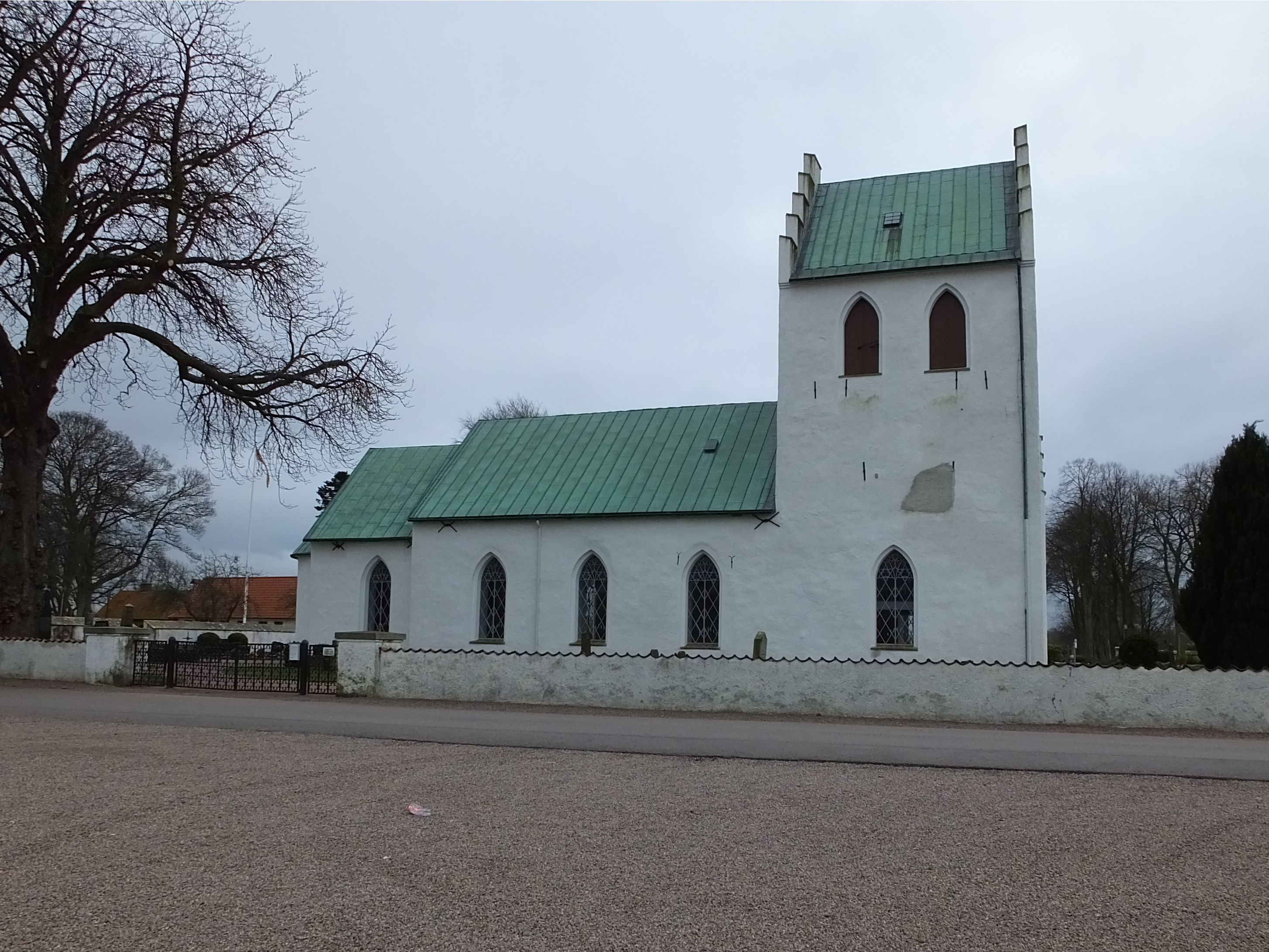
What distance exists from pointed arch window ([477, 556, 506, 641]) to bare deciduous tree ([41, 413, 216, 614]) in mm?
22858

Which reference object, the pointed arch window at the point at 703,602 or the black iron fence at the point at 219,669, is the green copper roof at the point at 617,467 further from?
the black iron fence at the point at 219,669

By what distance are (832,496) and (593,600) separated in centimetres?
597

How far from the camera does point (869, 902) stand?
5965mm

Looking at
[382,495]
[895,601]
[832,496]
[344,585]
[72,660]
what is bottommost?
[72,660]

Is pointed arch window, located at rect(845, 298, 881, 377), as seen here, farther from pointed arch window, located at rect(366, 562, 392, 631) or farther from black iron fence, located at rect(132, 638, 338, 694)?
pointed arch window, located at rect(366, 562, 392, 631)

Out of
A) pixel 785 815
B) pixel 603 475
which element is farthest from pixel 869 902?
pixel 603 475

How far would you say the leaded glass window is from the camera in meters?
25.8

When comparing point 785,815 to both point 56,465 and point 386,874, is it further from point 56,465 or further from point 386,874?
point 56,465

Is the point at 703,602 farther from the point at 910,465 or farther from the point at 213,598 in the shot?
the point at 213,598

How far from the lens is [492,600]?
2603 centimetres

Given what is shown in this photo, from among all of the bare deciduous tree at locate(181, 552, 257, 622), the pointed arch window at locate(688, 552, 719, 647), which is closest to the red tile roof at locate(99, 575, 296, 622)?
the bare deciduous tree at locate(181, 552, 257, 622)

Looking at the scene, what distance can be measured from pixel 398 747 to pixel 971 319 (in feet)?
50.6

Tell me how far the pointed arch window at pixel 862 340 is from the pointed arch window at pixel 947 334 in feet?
3.64

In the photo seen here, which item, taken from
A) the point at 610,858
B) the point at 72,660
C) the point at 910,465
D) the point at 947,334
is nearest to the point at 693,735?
the point at 610,858
